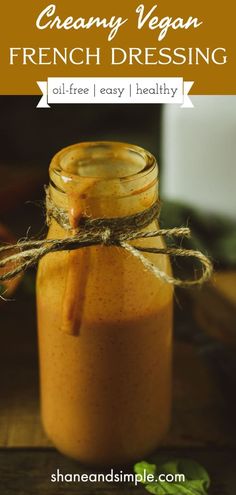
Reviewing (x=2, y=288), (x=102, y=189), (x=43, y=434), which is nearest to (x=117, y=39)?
(x=102, y=189)

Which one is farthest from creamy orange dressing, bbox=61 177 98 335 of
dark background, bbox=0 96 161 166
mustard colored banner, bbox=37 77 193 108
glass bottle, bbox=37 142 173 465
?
dark background, bbox=0 96 161 166

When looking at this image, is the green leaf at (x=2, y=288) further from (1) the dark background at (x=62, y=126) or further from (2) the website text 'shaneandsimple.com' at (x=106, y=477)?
(1) the dark background at (x=62, y=126)

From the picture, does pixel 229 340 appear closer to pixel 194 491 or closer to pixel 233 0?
pixel 194 491

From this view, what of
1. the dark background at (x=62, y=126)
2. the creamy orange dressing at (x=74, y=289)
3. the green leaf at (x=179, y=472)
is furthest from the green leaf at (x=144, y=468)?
the dark background at (x=62, y=126)

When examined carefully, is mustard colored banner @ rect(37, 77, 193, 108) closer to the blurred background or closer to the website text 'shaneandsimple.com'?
the blurred background

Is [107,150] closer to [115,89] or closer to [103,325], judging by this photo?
[115,89]

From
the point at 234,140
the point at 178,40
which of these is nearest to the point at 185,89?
the point at 178,40

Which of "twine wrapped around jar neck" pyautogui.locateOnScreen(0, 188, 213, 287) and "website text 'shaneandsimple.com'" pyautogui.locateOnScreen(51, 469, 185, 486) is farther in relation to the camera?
"website text 'shaneandsimple.com'" pyautogui.locateOnScreen(51, 469, 185, 486)
